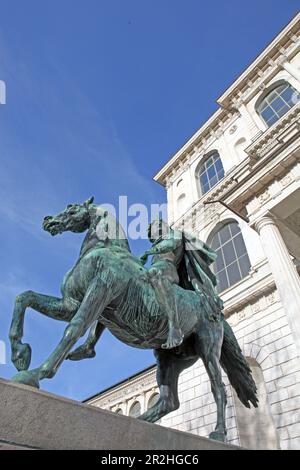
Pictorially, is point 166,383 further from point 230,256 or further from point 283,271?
point 230,256

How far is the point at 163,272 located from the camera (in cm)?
383

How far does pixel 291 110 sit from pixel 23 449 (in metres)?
17.6

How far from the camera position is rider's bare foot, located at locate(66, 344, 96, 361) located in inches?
134

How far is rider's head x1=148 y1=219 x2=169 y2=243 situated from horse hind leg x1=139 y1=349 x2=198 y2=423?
5.12 feet

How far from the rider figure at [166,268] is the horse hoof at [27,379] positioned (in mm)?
1387

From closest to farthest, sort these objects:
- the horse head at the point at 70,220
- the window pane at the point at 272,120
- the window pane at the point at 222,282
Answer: the horse head at the point at 70,220 < the window pane at the point at 222,282 < the window pane at the point at 272,120

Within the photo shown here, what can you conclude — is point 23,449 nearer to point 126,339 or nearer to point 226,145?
point 126,339

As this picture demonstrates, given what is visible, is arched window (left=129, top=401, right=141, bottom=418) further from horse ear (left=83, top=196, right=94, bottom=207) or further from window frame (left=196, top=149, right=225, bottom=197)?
horse ear (left=83, top=196, right=94, bottom=207)

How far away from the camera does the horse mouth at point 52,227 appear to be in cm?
380

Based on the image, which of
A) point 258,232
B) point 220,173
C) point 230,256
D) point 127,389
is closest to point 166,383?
point 258,232

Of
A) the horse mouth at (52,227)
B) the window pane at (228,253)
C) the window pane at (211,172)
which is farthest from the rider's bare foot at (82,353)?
the window pane at (211,172)

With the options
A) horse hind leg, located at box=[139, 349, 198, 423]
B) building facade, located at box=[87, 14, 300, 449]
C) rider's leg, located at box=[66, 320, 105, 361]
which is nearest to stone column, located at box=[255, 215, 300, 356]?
building facade, located at box=[87, 14, 300, 449]

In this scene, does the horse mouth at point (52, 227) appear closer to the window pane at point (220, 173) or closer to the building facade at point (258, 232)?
the building facade at point (258, 232)

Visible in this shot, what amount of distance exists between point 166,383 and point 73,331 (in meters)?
1.59
